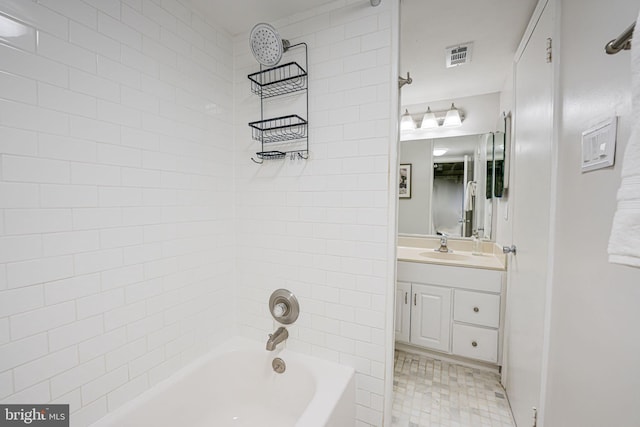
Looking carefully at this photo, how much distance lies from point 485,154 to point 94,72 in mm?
2813

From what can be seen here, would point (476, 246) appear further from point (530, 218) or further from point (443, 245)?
point (530, 218)

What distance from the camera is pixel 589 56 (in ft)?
2.91

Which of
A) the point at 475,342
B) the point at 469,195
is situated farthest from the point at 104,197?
the point at 469,195

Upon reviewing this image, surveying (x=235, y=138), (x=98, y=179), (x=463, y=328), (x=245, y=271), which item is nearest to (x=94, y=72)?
(x=98, y=179)

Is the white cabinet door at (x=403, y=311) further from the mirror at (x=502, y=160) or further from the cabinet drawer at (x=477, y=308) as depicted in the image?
the mirror at (x=502, y=160)

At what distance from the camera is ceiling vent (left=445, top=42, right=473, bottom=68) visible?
5.91 feet

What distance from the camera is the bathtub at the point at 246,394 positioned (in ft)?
3.93

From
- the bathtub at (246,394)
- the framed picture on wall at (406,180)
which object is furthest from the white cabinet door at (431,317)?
the bathtub at (246,394)

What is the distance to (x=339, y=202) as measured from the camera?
1.46 metres

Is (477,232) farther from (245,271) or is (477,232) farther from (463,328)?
(245,271)

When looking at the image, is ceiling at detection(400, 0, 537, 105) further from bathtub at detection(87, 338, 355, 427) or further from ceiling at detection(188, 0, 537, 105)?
bathtub at detection(87, 338, 355, 427)

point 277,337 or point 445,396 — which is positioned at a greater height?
point 277,337

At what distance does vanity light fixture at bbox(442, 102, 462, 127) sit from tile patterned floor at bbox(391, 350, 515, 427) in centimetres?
228

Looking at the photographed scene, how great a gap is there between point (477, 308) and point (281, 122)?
6.88 feet
